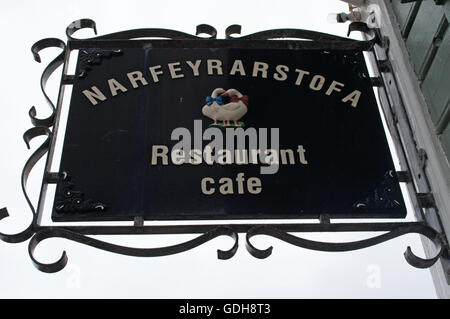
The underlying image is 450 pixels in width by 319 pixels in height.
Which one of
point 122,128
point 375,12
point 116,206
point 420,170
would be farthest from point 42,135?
point 375,12

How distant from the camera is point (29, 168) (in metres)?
3.96

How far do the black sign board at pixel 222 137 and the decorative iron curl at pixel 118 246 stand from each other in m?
0.11

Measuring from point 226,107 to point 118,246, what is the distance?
43.6 inches

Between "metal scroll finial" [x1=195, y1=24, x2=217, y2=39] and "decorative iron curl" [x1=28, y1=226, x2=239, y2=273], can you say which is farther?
"metal scroll finial" [x1=195, y1=24, x2=217, y2=39]

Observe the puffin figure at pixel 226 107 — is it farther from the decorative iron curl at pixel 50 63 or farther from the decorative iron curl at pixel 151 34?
the decorative iron curl at pixel 50 63

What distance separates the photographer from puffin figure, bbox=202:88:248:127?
410 centimetres

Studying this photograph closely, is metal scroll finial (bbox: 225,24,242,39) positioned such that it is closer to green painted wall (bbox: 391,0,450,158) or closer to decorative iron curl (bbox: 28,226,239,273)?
green painted wall (bbox: 391,0,450,158)

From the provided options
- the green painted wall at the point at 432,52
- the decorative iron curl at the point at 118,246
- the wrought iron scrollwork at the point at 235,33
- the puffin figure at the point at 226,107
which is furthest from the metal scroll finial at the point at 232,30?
the decorative iron curl at the point at 118,246

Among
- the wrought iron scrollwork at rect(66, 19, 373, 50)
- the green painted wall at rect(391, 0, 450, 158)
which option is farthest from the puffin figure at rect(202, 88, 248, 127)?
→ the green painted wall at rect(391, 0, 450, 158)

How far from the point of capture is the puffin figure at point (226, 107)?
4.10m

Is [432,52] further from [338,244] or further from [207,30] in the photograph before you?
[207,30]

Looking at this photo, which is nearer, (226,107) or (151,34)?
(226,107)

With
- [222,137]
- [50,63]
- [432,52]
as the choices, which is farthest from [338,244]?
[50,63]

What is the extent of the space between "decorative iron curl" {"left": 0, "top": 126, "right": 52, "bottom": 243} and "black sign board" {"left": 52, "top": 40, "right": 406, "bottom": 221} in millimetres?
149
